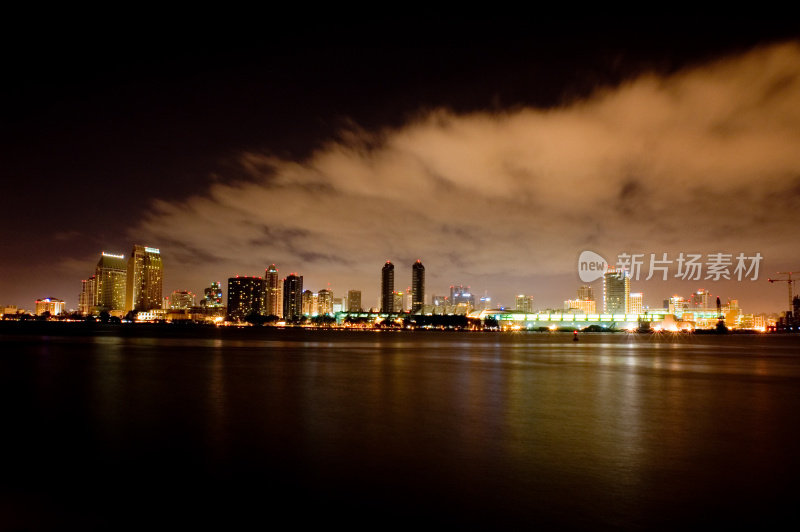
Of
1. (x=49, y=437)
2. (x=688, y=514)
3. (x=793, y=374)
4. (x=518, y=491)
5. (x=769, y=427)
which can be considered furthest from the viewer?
(x=793, y=374)

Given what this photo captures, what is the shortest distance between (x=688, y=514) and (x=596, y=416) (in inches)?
319

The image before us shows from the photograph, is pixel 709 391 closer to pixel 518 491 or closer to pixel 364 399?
pixel 364 399

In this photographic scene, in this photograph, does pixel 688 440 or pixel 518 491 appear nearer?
pixel 518 491

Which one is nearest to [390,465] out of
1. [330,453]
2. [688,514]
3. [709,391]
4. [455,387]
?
[330,453]

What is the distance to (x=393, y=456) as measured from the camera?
10578 mm

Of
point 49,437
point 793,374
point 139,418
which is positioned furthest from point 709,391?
point 49,437

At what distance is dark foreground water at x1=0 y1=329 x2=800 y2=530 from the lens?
24.3 ft

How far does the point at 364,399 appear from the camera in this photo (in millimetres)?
18297

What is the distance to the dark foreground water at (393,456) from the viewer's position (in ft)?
24.3

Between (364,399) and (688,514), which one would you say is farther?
(364,399)

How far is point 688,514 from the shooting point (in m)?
7.50

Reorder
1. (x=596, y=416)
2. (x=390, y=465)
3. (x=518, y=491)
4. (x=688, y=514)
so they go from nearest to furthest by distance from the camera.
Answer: (x=688, y=514) < (x=518, y=491) < (x=390, y=465) < (x=596, y=416)

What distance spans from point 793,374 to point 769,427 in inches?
788

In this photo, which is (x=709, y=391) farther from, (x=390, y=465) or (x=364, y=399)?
(x=390, y=465)
